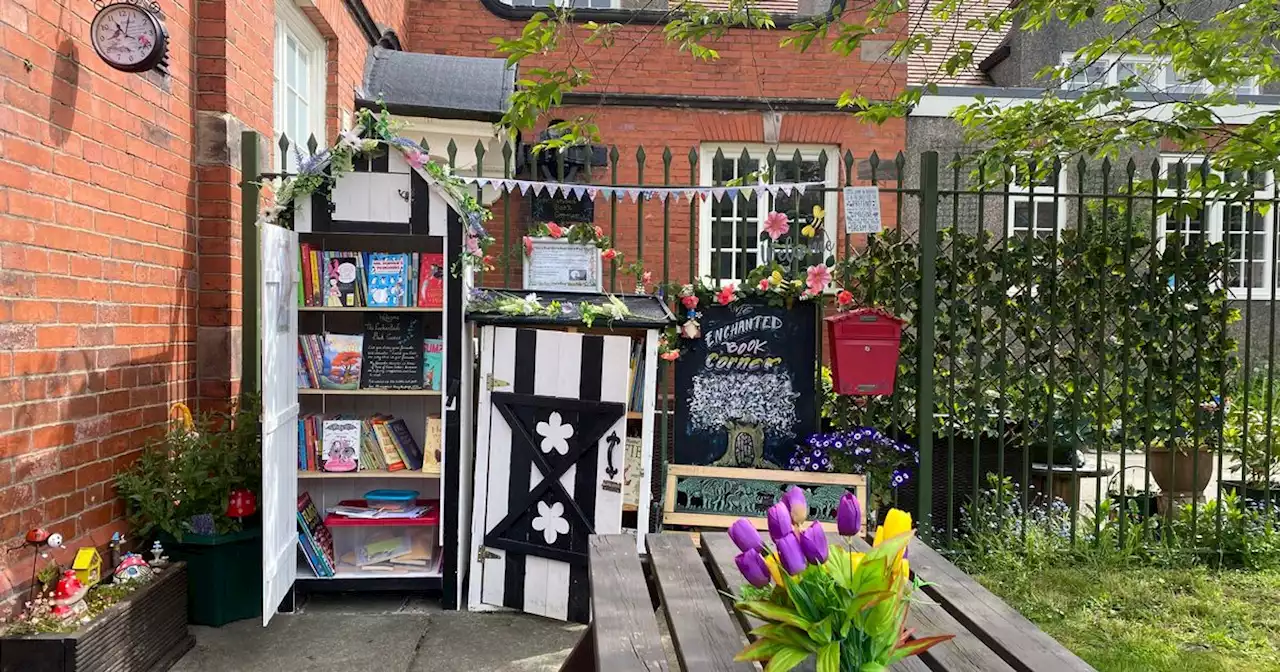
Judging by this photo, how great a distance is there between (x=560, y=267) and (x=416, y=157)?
37.9 inches

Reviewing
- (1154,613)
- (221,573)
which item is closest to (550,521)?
(221,573)

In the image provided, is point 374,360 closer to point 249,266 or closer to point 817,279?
point 249,266

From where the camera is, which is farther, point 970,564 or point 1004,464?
point 1004,464

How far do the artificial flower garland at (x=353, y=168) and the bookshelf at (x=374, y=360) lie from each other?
0.18ft

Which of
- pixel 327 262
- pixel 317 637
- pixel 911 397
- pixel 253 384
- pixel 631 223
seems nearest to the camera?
pixel 317 637

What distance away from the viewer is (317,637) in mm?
4250

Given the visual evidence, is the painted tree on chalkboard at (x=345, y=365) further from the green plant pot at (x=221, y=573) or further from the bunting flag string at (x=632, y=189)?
the bunting flag string at (x=632, y=189)

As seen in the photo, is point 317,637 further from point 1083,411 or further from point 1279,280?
point 1279,280

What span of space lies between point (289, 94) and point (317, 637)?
13.3 feet

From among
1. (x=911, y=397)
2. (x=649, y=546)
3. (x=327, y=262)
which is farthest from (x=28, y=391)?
(x=911, y=397)

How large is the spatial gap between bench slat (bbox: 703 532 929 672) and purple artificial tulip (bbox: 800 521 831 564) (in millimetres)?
502

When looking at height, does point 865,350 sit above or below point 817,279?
below

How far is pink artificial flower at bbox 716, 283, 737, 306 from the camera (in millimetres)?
4996

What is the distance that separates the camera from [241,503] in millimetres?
4324
